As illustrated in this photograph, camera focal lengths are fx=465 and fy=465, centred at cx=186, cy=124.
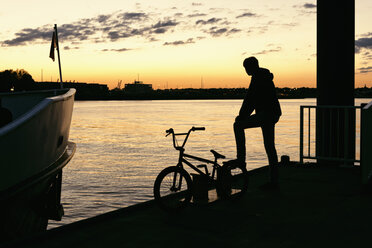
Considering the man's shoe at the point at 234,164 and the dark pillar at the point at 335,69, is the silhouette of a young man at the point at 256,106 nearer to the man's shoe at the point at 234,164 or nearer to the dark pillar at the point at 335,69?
the man's shoe at the point at 234,164

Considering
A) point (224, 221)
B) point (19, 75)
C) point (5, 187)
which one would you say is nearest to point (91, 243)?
point (5, 187)

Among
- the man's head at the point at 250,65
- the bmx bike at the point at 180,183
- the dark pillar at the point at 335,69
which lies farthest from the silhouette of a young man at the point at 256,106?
the dark pillar at the point at 335,69

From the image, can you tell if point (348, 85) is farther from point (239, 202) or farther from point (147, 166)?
point (147, 166)

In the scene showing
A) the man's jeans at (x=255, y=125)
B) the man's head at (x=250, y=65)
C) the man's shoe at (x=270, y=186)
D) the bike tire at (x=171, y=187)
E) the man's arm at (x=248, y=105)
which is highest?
the man's head at (x=250, y=65)

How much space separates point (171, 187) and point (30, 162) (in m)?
1.87

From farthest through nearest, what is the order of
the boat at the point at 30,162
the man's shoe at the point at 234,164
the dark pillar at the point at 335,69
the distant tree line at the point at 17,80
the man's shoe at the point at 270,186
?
the distant tree line at the point at 17,80, the dark pillar at the point at 335,69, the man's shoe at the point at 270,186, the man's shoe at the point at 234,164, the boat at the point at 30,162

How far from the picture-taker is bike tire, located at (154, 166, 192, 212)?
5848 mm

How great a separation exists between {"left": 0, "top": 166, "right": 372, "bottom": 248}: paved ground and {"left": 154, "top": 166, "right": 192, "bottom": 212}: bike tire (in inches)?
5.1

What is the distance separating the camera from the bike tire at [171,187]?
585 centimetres

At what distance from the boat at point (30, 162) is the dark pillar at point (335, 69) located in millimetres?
5361

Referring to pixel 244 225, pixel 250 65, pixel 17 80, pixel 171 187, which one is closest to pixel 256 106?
pixel 250 65

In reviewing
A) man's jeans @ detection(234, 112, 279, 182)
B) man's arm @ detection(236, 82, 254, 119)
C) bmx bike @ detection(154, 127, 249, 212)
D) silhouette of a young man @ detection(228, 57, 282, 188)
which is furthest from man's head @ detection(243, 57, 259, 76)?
bmx bike @ detection(154, 127, 249, 212)

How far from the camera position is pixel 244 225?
5.24 m

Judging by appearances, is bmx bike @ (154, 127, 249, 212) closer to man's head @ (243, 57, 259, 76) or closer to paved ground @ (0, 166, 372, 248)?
paved ground @ (0, 166, 372, 248)
